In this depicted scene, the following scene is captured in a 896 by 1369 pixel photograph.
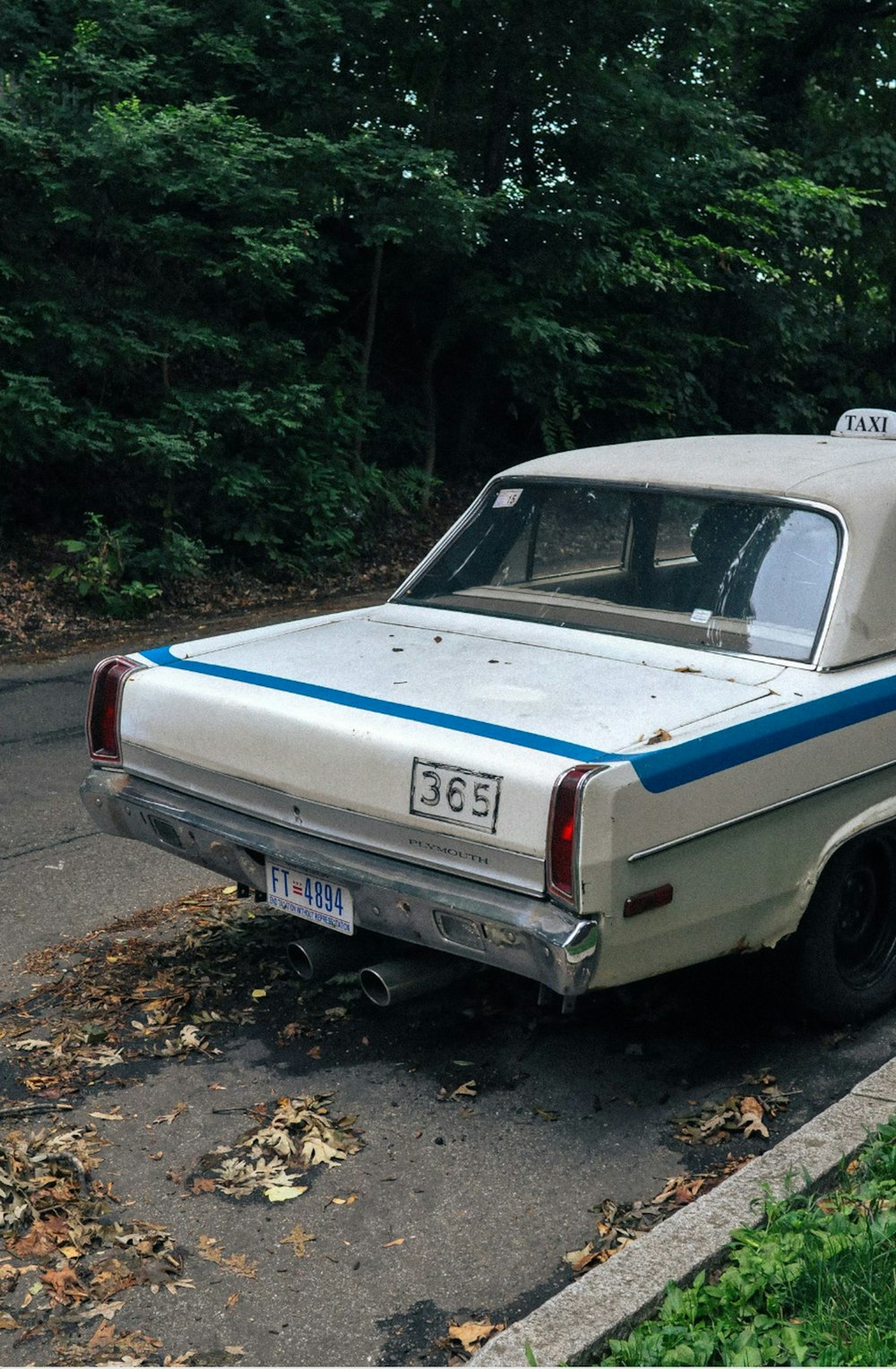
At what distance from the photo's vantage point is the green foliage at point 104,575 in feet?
39.2

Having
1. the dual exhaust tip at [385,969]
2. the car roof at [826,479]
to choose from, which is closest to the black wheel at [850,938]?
the car roof at [826,479]

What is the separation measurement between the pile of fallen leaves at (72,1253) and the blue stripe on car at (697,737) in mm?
1451

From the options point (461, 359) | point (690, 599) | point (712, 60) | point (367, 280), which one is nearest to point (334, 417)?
point (367, 280)

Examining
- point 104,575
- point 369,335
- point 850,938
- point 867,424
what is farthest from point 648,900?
point 369,335

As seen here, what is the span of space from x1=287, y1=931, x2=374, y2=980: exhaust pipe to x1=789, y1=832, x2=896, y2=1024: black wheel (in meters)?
1.37

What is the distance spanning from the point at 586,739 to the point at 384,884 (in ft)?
2.29

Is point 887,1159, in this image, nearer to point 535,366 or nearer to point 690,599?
point 690,599

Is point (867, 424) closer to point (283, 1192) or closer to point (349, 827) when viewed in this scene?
point (349, 827)

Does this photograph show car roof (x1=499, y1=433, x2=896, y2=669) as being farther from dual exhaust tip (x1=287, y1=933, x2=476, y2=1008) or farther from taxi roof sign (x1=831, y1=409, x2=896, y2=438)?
dual exhaust tip (x1=287, y1=933, x2=476, y2=1008)

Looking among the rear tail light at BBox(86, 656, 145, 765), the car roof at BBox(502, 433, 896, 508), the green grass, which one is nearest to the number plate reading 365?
the green grass

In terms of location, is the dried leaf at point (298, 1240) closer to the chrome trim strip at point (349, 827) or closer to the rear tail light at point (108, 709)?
the chrome trim strip at point (349, 827)

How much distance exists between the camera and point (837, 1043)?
4.54 metres

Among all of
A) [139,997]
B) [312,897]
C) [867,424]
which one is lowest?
[139,997]

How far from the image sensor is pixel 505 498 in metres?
5.47
